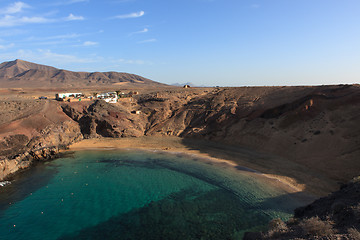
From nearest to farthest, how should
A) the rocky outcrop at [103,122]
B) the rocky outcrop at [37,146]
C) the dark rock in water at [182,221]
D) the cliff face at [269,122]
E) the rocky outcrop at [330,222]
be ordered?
1. the rocky outcrop at [330,222]
2. the dark rock in water at [182,221]
3. the cliff face at [269,122]
4. the rocky outcrop at [37,146]
5. the rocky outcrop at [103,122]

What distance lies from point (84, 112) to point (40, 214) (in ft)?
96.5

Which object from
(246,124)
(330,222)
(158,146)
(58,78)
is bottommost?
(158,146)

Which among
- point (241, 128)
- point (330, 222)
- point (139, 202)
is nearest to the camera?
point (330, 222)

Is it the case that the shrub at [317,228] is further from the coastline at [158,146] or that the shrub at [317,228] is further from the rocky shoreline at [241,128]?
the coastline at [158,146]

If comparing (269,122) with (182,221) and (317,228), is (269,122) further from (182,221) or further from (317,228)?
(317,228)

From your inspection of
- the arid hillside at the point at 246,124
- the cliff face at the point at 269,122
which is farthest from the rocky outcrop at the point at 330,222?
the arid hillside at the point at 246,124

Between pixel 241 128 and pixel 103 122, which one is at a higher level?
pixel 241 128

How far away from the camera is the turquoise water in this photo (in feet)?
54.3

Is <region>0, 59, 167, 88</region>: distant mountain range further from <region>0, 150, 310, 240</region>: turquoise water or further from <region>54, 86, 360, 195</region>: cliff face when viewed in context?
<region>0, 150, 310, 240</region>: turquoise water

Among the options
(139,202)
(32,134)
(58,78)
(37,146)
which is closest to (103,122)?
(32,134)

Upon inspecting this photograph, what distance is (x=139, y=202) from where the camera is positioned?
2080 cm

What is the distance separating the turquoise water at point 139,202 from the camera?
16547 mm

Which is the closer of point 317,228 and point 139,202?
point 317,228

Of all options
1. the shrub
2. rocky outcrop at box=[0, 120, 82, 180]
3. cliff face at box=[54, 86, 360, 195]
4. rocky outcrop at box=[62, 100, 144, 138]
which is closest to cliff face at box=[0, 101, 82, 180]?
rocky outcrop at box=[0, 120, 82, 180]
